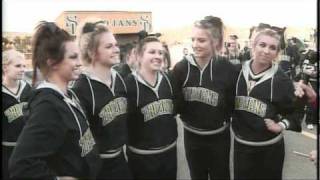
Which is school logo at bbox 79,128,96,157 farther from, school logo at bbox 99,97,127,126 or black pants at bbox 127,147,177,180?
black pants at bbox 127,147,177,180

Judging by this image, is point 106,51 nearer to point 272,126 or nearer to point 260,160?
point 272,126

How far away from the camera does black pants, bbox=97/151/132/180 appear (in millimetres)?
2877

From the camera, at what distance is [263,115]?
10.4 ft

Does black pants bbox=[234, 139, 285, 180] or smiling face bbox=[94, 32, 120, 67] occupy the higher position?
smiling face bbox=[94, 32, 120, 67]

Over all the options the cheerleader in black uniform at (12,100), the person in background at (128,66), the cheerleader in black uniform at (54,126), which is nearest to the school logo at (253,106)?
the person in background at (128,66)

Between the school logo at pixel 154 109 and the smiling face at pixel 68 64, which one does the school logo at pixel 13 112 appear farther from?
the smiling face at pixel 68 64

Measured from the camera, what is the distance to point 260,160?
3244 mm

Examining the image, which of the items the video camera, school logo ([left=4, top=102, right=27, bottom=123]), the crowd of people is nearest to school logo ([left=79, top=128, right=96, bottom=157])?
the crowd of people

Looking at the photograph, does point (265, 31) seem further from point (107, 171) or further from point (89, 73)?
point (107, 171)

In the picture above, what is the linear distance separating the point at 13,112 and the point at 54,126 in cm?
189

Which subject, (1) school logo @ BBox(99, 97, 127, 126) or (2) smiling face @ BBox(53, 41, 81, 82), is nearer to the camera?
(2) smiling face @ BBox(53, 41, 81, 82)

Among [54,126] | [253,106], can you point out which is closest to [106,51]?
[54,126]

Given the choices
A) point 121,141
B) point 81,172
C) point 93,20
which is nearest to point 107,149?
point 121,141

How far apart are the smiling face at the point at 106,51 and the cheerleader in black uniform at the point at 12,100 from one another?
0.87m
